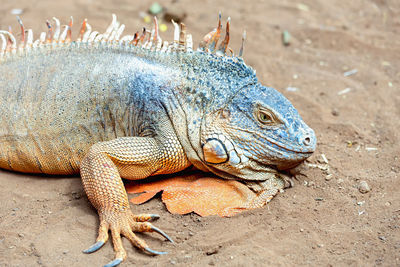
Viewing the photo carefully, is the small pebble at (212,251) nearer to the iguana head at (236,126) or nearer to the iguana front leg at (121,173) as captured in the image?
the iguana front leg at (121,173)

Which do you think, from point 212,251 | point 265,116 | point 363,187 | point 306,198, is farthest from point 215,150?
point 363,187

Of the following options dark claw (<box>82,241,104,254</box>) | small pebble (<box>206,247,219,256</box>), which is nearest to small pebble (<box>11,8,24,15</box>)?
dark claw (<box>82,241,104,254</box>)

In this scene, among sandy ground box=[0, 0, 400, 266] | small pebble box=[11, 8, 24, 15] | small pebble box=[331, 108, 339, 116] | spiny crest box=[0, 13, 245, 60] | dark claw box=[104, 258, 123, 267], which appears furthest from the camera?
small pebble box=[11, 8, 24, 15]

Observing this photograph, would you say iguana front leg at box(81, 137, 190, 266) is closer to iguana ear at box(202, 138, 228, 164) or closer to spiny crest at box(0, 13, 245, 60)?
iguana ear at box(202, 138, 228, 164)

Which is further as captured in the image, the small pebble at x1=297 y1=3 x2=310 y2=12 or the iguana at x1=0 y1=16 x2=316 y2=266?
the small pebble at x1=297 y1=3 x2=310 y2=12

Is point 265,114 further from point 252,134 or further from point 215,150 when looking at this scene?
point 215,150

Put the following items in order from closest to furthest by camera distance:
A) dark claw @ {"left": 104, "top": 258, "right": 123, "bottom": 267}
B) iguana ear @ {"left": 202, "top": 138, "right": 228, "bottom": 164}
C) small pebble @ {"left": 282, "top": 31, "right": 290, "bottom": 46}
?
dark claw @ {"left": 104, "top": 258, "right": 123, "bottom": 267} → iguana ear @ {"left": 202, "top": 138, "right": 228, "bottom": 164} → small pebble @ {"left": 282, "top": 31, "right": 290, "bottom": 46}
